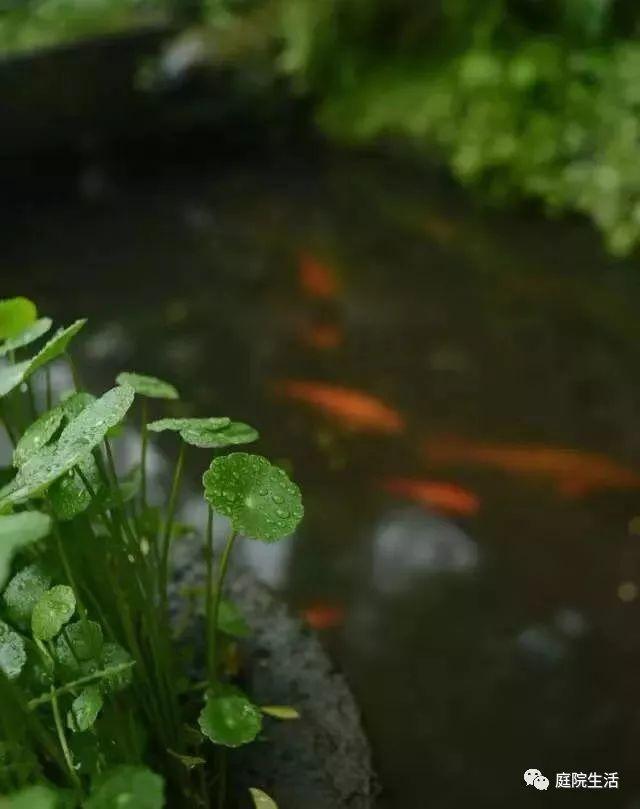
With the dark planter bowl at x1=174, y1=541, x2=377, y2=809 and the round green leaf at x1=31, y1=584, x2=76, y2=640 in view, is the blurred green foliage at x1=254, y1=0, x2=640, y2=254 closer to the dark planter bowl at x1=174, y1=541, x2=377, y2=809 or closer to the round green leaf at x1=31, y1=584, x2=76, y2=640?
the dark planter bowl at x1=174, y1=541, x2=377, y2=809

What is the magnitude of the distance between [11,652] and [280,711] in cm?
42

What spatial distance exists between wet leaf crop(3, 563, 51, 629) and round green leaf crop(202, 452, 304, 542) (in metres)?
0.19

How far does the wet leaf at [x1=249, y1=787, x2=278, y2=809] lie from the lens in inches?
40.1

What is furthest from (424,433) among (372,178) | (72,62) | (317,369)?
(72,62)

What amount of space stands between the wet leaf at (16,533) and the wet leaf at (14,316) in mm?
435

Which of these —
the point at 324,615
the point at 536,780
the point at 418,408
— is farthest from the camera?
the point at 418,408

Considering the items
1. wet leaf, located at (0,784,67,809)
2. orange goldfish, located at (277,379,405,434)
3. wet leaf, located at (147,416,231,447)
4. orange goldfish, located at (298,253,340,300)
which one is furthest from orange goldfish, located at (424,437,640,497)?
wet leaf, located at (0,784,67,809)

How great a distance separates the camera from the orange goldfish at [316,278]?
2.77 metres

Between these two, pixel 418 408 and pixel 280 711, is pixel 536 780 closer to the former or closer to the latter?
pixel 280 711

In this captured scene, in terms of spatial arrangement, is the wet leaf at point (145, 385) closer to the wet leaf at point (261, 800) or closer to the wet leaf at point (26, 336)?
the wet leaf at point (26, 336)

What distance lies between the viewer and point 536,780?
1312mm

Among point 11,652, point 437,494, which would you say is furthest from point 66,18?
point 11,652

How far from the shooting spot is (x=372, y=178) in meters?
3.55

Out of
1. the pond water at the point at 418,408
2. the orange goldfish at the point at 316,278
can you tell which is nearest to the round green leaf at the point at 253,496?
the pond water at the point at 418,408
